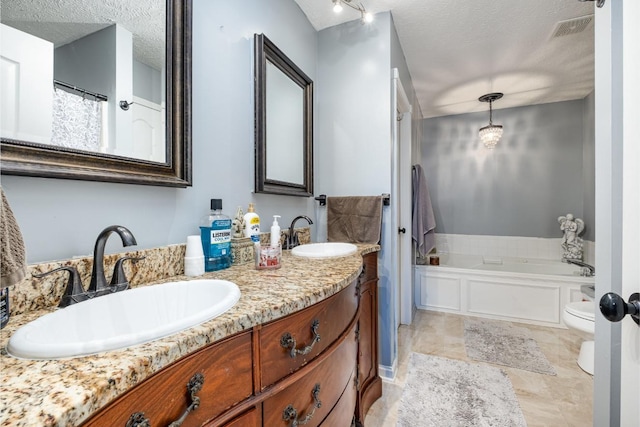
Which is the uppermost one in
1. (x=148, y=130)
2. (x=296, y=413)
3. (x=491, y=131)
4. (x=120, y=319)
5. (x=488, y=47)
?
(x=488, y=47)

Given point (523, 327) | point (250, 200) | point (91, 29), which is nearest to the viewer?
point (91, 29)

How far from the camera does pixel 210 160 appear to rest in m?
1.16

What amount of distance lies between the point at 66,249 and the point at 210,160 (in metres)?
0.57

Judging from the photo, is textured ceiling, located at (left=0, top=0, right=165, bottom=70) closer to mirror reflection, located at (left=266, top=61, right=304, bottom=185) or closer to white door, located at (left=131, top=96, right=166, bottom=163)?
white door, located at (left=131, top=96, right=166, bottom=163)

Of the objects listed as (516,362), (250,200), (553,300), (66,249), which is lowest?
(516,362)

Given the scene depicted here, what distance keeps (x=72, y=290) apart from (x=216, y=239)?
43 cm

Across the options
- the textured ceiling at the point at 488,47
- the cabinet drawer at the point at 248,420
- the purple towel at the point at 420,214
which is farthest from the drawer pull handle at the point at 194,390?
the purple towel at the point at 420,214

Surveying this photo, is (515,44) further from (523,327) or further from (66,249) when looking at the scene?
(66,249)

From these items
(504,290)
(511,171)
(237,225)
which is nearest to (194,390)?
(237,225)

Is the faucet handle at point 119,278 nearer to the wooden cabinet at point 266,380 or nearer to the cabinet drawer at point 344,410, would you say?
the wooden cabinet at point 266,380

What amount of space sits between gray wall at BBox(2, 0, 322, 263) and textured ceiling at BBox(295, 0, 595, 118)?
69 centimetres

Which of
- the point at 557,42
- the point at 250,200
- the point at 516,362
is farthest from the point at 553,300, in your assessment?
A: the point at 250,200

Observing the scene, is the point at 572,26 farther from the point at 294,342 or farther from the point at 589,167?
the point at 294,342

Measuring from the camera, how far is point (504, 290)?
278 centimetres
